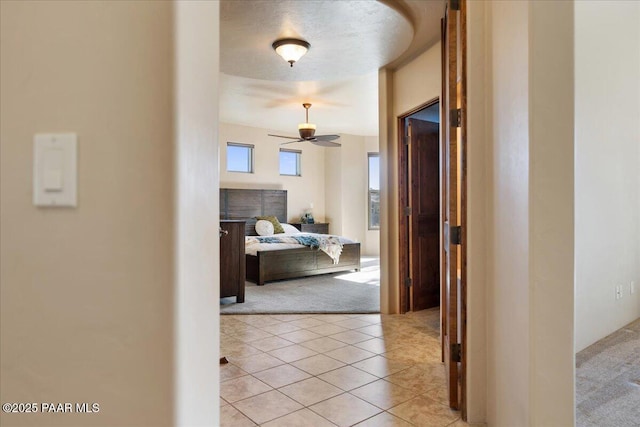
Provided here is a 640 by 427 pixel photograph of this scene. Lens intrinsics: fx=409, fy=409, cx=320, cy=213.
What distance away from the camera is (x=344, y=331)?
12.1 ft

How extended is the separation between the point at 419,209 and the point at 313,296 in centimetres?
174

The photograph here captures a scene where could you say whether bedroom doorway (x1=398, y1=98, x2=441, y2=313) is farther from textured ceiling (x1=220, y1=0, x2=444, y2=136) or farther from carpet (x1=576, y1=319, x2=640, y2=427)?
carpet (x1=576, y1=319, x2=640, y2=427)

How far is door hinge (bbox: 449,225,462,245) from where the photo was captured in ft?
6.90

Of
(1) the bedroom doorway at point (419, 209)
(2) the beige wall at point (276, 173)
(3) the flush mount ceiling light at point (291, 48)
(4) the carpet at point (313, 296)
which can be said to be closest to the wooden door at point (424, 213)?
(1) the bedroom doorway at point (419, 209)

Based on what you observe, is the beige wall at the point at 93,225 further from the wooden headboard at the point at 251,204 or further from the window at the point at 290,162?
the window at the point at 290,162

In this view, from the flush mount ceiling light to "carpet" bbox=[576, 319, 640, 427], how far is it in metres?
3.20

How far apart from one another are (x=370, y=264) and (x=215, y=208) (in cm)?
738

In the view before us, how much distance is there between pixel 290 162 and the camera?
30.4ft

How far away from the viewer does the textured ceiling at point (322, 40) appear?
2961 mm

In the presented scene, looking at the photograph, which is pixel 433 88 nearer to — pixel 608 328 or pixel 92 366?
pixel 608 328

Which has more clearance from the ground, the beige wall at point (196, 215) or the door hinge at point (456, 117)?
the door hinge at point (456, 117)

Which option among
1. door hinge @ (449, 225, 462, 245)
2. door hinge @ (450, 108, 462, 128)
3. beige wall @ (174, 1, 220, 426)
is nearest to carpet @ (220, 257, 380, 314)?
door hinge @ (449, 225, 462, 245)

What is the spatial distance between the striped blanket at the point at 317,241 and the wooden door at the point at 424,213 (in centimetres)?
235

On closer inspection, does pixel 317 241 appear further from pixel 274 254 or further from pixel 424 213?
pixel 424 213
